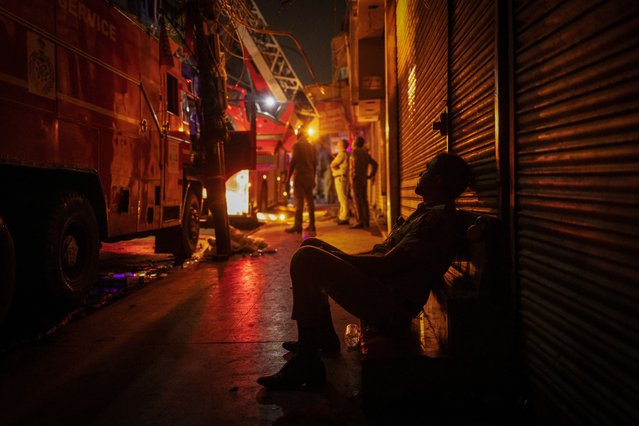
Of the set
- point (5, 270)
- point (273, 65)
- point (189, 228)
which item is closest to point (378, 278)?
point (5, 270)

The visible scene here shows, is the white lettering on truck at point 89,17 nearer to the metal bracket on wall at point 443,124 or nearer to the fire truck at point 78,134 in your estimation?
the fire truck at point 78,134

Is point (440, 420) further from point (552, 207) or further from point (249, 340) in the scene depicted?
point (249, 340)

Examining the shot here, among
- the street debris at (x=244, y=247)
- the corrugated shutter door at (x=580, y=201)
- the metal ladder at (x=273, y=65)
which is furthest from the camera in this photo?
the metal ladder at (x=273, y=65)

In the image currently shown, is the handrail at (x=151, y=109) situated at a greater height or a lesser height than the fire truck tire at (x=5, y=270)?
greater

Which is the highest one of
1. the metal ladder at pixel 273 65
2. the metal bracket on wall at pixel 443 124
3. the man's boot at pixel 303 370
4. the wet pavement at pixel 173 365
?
the metal ladder at pixel 273 65

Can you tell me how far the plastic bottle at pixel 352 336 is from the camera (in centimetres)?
299

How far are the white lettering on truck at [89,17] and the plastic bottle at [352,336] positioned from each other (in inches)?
155

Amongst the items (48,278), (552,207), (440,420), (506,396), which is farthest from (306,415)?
(48,278)

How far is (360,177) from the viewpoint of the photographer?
10.1m

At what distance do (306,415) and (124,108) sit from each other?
4410mm

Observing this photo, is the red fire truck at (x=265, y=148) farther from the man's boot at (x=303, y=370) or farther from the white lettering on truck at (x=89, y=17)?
the man's boot at (x=303, y=370)

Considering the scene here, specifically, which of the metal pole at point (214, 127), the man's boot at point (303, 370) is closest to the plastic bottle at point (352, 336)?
the man's boot at point (303, 370)

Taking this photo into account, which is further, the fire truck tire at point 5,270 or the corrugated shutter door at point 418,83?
the corrugated shutter door at point 418,83

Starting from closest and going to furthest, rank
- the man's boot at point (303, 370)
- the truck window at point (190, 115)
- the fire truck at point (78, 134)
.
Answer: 1. the man's boot at point (303, 370)
2. the fire truck at point (78, 134)
3. the truck window at point (190, 115)
